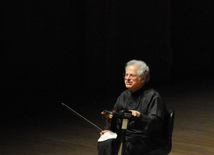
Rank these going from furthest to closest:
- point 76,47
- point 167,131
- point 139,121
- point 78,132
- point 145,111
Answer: point 76,47
point 78,132
point 167,131
point 145,111
point 139,121

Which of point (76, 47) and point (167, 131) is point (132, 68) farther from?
point (76, 47)

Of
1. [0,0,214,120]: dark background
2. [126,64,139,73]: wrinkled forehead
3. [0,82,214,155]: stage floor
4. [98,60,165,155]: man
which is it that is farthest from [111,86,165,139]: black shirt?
[0,0,214,120]: dark background

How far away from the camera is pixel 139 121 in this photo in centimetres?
301

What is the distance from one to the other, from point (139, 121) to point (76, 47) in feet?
23.2

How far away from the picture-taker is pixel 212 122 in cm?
623

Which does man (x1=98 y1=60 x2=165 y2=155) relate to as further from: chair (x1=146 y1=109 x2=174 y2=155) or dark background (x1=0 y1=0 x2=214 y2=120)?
dark background (x1=0 y1=0 x2=214 y2=120)

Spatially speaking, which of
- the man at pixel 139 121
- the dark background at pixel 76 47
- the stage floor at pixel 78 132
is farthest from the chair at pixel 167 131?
the dark background at pixel 76 47

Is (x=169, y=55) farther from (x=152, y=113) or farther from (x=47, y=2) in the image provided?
(x=152, y=113)

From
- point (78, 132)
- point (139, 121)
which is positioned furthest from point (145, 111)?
point (78, 132)

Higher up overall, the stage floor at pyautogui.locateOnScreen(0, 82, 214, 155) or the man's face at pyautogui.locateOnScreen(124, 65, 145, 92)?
the man's face at pyautogui.locateOnScreen(124, 65, 145, 92)

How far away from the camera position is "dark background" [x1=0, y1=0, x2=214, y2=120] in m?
8.70

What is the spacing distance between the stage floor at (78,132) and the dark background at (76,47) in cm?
109

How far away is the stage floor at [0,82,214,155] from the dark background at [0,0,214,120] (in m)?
1.09

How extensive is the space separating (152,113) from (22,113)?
14.0ft
